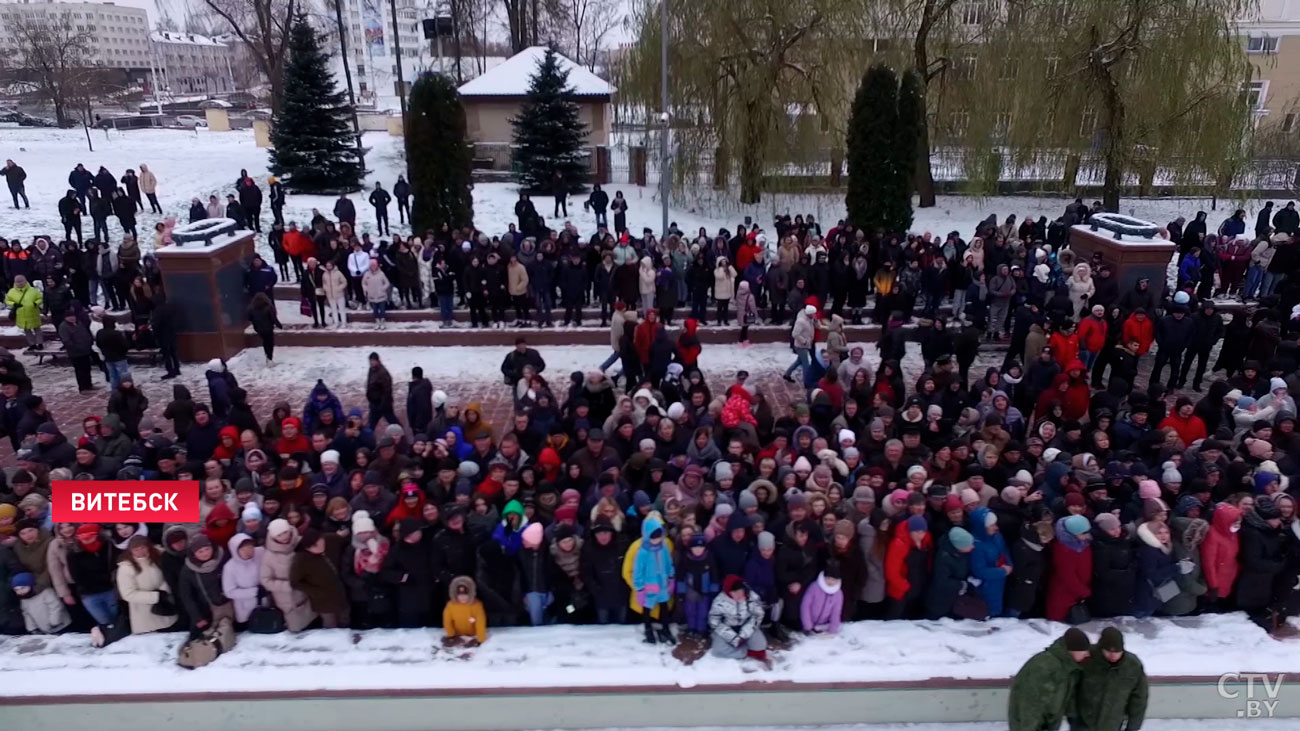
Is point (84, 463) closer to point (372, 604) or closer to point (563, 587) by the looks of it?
point (372, 604)

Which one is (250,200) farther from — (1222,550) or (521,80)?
(1222,550)

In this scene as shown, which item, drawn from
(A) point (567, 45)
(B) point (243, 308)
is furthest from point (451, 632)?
(A) point (567, 45)

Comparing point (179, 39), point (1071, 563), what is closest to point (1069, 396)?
point (1071, 563)

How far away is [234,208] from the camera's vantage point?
17.4 m

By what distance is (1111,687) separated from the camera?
546cm

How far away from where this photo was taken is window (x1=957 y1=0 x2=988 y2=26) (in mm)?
20766

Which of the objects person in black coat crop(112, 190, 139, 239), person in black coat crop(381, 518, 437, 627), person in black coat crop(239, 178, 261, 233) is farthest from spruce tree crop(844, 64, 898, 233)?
person in black coat crop(112, 190, 139, 239)

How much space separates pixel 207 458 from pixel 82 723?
286 cm

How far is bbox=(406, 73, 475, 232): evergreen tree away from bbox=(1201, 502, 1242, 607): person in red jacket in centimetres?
1338

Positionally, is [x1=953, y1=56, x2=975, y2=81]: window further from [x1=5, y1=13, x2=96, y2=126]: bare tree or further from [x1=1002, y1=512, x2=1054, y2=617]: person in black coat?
[x1=5, y1=13, x2=96, y2=126]: bare tree

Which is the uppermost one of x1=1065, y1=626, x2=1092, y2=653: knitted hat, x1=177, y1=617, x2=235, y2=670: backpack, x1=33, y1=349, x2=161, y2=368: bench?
x1=33, y1=349, x2=161, y2=368: bench

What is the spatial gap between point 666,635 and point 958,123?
1879 cm

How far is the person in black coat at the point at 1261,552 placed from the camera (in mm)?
6586
